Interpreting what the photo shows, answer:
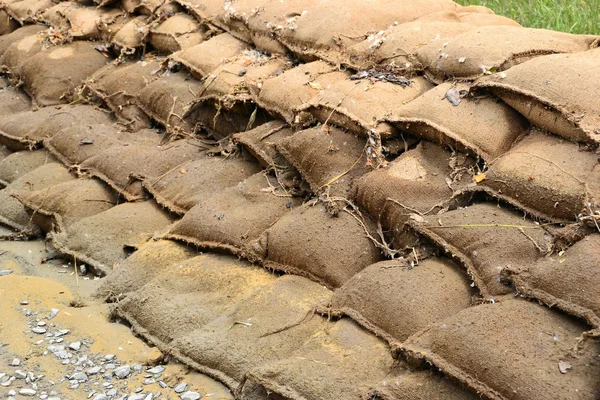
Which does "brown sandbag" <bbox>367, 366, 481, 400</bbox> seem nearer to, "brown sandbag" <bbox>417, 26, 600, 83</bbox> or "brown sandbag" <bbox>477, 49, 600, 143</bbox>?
"brown sandbag" <bbox>477, 49, 600, 143</bbox>

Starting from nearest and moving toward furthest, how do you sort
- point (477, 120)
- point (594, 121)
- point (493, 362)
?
point (493, 362) < point (594, 121) < point (477, 120)

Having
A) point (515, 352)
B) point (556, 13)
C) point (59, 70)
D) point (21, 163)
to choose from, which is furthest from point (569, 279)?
point (59, 70)

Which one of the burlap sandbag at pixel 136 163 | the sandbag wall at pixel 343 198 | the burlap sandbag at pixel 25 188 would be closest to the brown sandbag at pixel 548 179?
the sandbag wall at pixel 343 198

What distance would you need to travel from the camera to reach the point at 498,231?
10.5ft

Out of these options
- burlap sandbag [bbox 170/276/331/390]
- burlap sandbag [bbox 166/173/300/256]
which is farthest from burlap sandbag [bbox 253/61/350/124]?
burlap sandbag [bbox 170/276/331/390]

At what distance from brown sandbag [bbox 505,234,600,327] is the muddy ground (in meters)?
1.32

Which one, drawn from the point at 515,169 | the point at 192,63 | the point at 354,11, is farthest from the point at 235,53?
the point at 515,169

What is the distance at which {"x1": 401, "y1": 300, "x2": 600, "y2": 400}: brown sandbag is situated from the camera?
8.59 feet

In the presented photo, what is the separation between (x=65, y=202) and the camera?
491 cm

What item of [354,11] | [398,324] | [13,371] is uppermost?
[354,11]

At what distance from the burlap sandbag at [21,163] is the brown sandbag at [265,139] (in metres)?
1.71

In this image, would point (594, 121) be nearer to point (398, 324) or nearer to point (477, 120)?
point (477, 120)

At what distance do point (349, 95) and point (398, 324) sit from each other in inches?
57.9

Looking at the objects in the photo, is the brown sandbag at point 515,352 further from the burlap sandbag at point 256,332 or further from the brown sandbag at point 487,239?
the burlap sandbag at point 256,332
